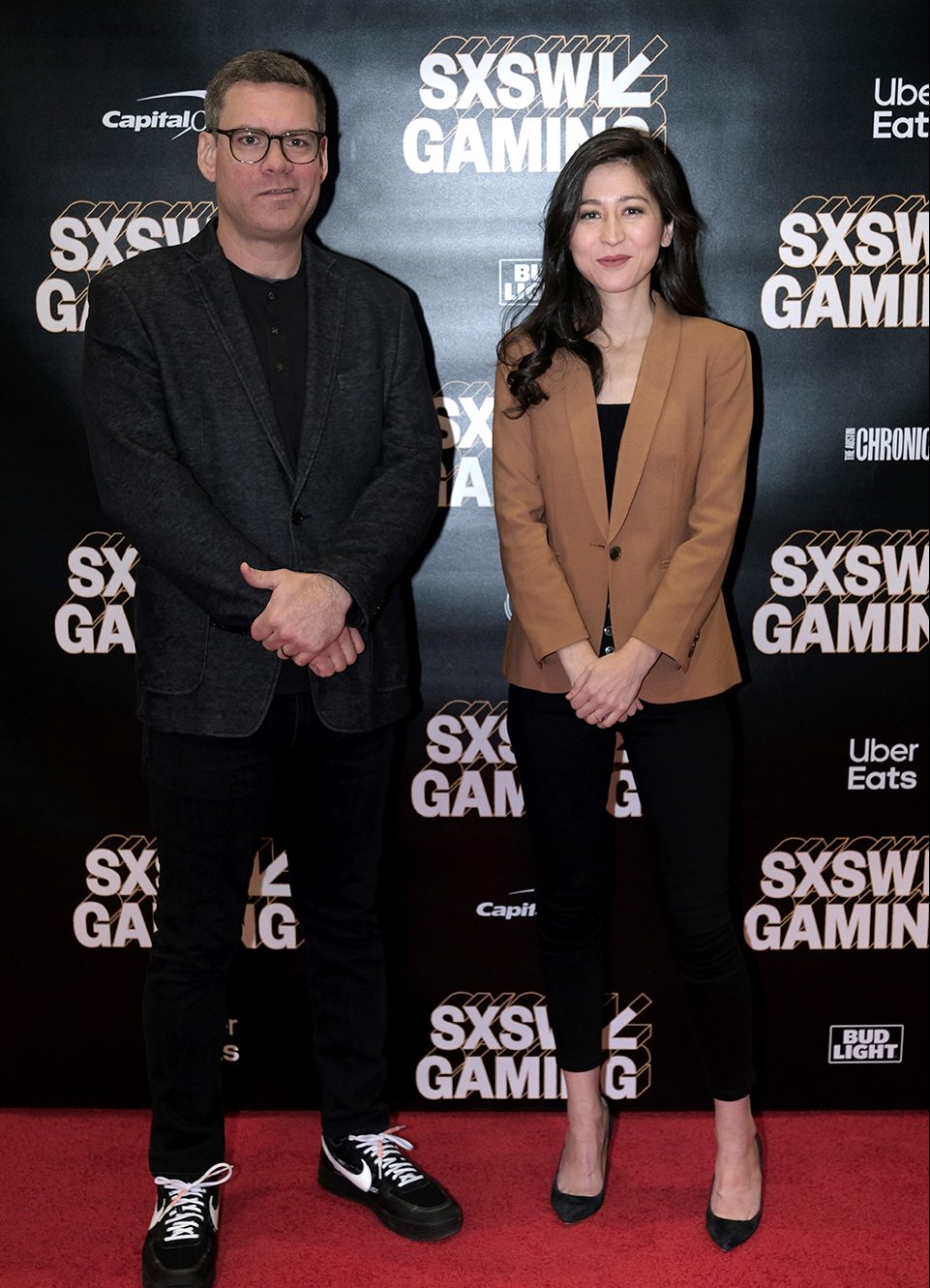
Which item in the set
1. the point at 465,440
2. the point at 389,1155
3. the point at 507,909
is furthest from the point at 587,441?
the point at 389,1155

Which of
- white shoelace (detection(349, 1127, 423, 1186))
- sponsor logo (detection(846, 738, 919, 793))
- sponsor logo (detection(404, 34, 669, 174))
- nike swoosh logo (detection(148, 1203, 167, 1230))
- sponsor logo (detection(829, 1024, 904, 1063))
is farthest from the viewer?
sponsor logo (detection(829, 1024, 904, 1063))

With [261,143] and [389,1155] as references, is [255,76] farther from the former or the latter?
[389,1155]

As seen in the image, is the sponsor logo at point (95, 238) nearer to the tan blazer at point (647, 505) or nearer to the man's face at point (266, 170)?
the man's face at point (266, 170)

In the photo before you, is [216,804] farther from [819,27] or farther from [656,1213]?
[819,27]

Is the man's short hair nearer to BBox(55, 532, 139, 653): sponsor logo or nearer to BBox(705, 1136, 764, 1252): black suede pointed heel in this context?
BBox(55, 532, 139, 653): sponsor logo

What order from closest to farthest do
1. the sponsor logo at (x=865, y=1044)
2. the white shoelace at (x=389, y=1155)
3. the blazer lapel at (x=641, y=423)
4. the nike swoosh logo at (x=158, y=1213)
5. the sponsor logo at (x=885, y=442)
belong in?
the blazer lapel at (x=641, y=423), the nike swoosh logo at (x=158, y=1213), the white shoelace at (x=389, y=1155), the sponsor logo at (x=885, y=442), the sponsor logo at (x=865, y=1044)

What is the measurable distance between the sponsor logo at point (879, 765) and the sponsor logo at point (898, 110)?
130cm

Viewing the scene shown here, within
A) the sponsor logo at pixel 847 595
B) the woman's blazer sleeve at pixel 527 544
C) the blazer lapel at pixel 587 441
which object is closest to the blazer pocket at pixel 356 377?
the woman's blazer sleeve at pixel 527 544

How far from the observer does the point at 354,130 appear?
2.65m

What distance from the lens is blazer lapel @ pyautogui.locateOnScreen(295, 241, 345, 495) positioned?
2.21 meters

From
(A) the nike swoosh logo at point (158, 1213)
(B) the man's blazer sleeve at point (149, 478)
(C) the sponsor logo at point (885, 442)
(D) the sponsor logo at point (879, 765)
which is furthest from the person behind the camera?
(D) the sponsor logo at point (879, 765)

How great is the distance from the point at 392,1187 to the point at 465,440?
1.53 meters

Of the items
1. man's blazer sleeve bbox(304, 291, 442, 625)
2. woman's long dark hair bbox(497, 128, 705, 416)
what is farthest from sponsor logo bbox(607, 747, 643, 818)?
woman's long dark hair bbox(497, 128, 705, 416)

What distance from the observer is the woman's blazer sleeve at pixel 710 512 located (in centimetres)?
222
